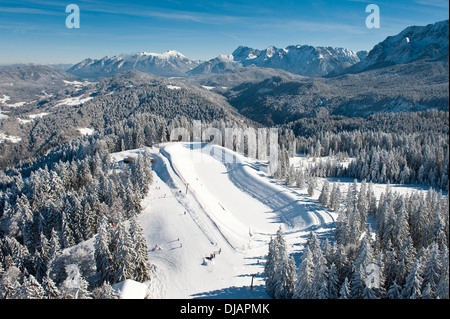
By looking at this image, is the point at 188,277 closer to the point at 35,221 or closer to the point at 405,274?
the point at 405,274

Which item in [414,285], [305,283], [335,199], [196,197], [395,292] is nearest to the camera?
[414,285]

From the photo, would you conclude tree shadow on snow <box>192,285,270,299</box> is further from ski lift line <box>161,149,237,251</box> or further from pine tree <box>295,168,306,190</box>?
pine tree <box>295,168,306,190</box>

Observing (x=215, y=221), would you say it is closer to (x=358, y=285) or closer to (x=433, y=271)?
(x=358, y=285)

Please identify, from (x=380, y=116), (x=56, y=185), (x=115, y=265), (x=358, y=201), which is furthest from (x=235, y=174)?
(x=380, y=116)

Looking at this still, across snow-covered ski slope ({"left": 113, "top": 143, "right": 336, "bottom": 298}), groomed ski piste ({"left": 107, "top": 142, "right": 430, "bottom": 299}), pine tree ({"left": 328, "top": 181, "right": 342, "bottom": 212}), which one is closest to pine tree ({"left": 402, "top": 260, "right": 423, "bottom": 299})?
groomed ski piste ({"left": 107, "top": 142, "right": 430, "bottom": 299})

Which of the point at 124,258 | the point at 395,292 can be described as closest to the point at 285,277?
the point at 395,292
